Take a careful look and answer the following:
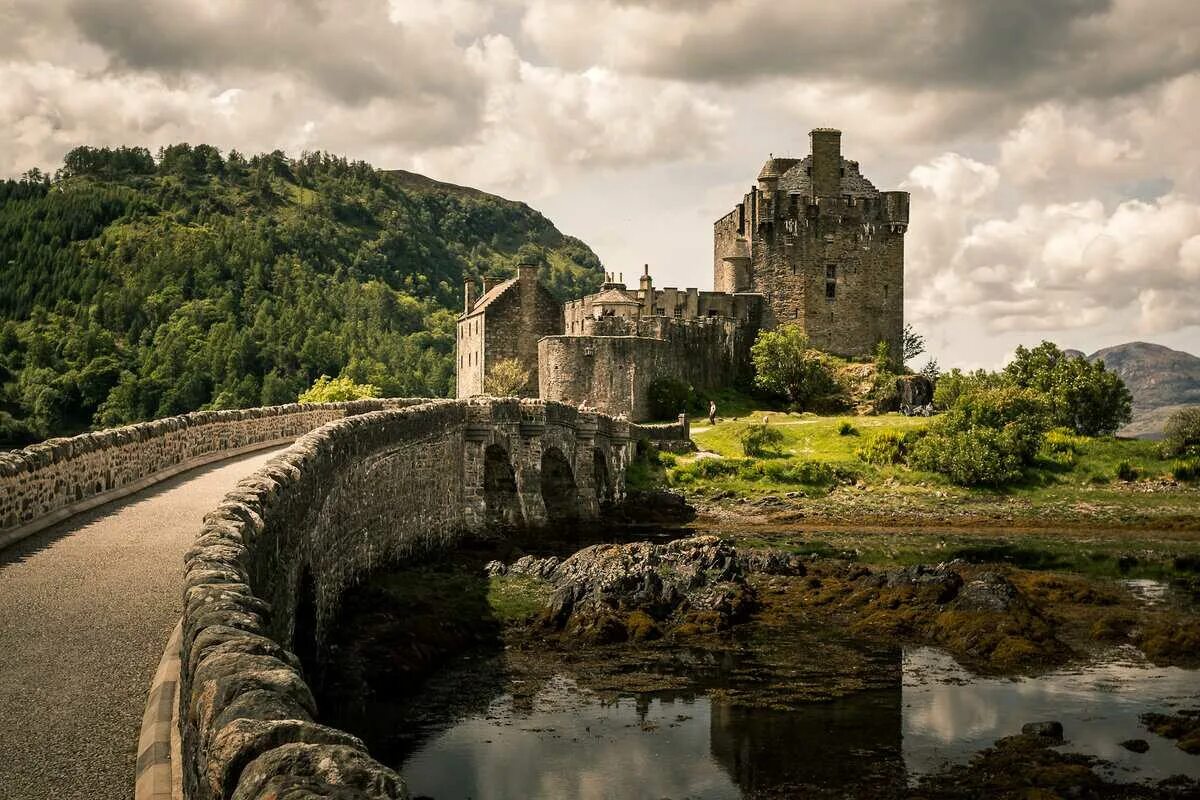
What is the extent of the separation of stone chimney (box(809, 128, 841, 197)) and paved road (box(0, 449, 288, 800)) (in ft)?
178

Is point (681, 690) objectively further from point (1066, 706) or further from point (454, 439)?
point (454, 439)

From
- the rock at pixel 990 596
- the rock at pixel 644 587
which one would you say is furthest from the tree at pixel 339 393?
the rock at pixel 990 596

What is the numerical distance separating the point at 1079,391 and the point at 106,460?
45.5 metres

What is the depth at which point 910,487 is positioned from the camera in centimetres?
4906

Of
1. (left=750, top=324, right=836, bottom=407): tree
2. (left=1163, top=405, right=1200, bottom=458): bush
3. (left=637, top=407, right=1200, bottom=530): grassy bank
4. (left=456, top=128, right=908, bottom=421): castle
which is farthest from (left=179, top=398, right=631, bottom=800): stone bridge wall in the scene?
(left=1163, top=405, right=1200, bottom=458): bush

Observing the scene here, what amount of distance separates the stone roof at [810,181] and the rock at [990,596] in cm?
4306

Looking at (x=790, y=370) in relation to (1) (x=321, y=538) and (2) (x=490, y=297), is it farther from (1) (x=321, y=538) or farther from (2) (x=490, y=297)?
(1) (x=321, y=538)

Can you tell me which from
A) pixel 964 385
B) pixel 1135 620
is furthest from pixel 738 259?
pixel 1135 620

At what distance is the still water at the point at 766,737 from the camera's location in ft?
53.8

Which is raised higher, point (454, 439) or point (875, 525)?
point (454, 439)

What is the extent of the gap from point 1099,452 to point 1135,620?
25.9 m

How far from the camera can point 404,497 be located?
96.0 ft

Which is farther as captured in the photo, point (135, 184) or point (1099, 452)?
point (135, 184)

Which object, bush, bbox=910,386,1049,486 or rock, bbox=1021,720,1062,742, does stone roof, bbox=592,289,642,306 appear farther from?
rock, bbox=1021,720,1062,742
